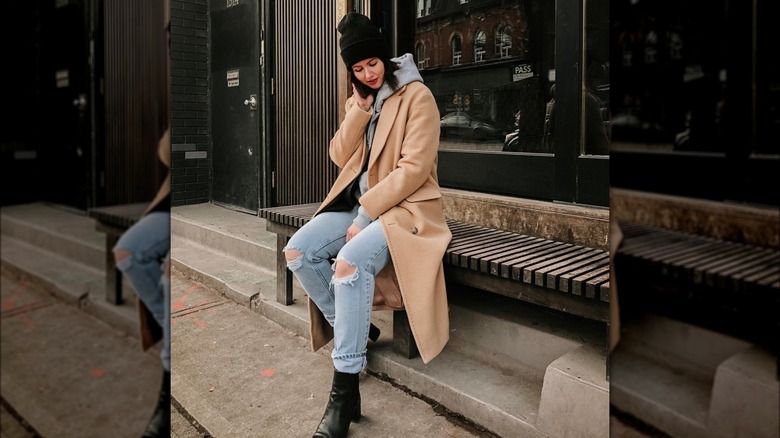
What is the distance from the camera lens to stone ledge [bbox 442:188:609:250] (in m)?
2.45

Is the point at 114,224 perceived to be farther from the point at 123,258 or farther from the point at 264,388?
the point at 264,388

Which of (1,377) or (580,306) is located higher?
(1,377)

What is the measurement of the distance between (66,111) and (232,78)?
5.54 meters

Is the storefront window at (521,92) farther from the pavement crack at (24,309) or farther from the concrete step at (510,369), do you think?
the pavement crack at (24,309)

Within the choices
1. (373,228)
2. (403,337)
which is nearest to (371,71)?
(373,228)

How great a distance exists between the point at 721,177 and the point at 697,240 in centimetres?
3

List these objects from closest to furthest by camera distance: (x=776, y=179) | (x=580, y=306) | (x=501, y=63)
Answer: (x=776, y=179)
(x=580, y=306)
(x=501, y=63)

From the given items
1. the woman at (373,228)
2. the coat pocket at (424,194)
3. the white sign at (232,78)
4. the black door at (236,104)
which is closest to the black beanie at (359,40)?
the woman at (373,228)

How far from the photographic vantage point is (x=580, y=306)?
180cm

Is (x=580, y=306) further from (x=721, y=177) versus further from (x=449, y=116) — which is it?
(x=449, y=116)

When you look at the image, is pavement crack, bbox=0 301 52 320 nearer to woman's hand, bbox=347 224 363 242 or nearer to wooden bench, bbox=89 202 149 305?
wooden bench, bbox=89 202 149 305

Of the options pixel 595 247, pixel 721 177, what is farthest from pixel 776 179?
pixel 595 247

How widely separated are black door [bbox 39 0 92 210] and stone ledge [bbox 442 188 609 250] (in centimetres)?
227

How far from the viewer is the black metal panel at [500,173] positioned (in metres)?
2.85
